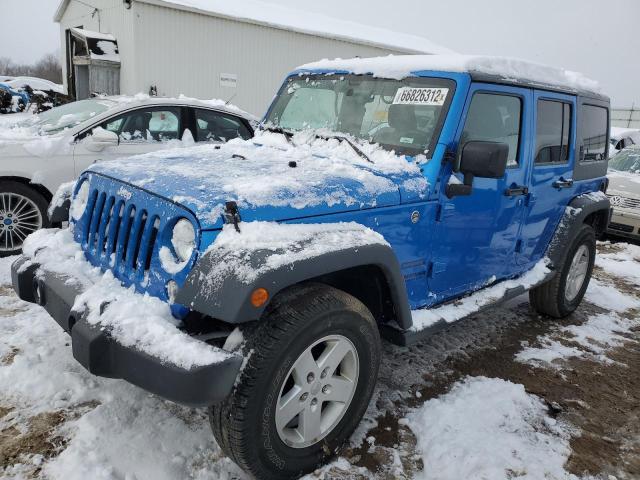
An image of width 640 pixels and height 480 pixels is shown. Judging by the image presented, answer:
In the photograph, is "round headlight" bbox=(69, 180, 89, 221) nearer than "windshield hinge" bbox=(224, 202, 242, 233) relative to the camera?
No

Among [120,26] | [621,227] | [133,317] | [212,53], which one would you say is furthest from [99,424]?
[120,26]

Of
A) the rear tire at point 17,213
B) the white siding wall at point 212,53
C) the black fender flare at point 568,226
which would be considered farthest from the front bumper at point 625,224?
the white siding wall at point 212,53

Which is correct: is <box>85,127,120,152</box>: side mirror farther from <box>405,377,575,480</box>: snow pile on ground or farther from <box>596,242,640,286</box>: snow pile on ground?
<box>596,242,640,286</box>: snow pile on ground

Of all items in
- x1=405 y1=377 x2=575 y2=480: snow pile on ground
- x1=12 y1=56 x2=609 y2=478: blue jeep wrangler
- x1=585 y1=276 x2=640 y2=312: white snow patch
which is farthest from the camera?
x1=585 y1=276 x2=640 y2=312: white snow patch

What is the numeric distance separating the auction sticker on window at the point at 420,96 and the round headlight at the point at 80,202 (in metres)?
1.96

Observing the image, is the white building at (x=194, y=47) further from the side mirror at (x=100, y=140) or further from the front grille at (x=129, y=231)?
the front grille at (x=129, y=231)

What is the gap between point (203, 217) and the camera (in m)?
2.13

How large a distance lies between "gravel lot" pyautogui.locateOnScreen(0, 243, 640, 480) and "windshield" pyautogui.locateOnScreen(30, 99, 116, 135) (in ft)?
7.13

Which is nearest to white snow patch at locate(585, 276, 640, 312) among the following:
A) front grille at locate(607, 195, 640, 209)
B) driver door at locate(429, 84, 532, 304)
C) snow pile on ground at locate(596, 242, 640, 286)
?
snow pile on ground at locate(596, 242, 640, 286)

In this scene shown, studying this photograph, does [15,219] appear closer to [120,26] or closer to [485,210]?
[485,210]

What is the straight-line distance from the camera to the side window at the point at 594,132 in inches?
173

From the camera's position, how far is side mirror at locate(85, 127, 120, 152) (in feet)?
16.6

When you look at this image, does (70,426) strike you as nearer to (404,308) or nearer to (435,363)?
(404,308)

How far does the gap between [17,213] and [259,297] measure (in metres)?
4.13
